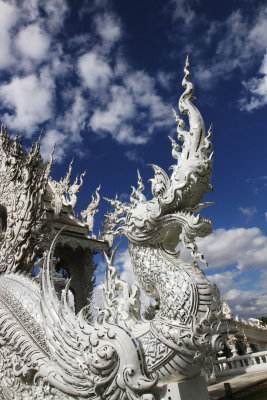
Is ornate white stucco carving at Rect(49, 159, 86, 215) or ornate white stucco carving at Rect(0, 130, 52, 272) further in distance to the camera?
ornate white stucco carving at Rect(49, 159, 86, 215)

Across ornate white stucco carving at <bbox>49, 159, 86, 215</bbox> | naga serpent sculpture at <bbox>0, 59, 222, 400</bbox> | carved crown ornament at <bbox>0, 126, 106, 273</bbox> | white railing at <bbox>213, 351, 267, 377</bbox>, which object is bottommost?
white railing at <bbox>213, 351, 267, 377</bbox>

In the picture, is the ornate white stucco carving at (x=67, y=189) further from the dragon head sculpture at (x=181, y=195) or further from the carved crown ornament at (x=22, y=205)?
the dragon head sculpture at (x=181, y=195)

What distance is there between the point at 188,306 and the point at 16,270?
3667 millimetres

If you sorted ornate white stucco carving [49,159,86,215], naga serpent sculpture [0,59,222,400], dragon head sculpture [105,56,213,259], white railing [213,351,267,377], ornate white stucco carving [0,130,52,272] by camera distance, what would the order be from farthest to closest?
ornate white stucco carving [49,159,86,215]
white railing [213,351,267,377]
ornate white stucco carving [0,130,52,272]
dragon head sculpture [105,56,213,259]
naga serpent sculpture [0,59,222,400]

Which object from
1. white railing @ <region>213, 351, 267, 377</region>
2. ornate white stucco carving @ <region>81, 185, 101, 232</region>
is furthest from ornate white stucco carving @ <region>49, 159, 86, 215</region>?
white railing @ <region>213, 351, 267, 377</region>

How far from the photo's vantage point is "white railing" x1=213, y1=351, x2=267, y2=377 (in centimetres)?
718

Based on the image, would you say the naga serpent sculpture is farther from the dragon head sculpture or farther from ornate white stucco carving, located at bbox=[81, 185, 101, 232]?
ornate white stucco carving, located at bbox=[81, 185, 101, 232]

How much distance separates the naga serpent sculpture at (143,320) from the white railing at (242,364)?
18.6 ft

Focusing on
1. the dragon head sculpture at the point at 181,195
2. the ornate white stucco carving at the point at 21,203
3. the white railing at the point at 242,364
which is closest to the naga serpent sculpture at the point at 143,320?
the dragon head sculpture at the point at 181,195

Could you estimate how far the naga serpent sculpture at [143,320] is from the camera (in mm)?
2295

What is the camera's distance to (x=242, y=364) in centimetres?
767

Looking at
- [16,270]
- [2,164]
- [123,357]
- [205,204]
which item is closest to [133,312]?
[123,357]

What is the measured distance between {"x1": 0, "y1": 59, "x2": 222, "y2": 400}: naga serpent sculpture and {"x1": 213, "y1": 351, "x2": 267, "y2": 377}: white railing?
223 inches

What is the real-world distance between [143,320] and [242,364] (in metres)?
6.41
